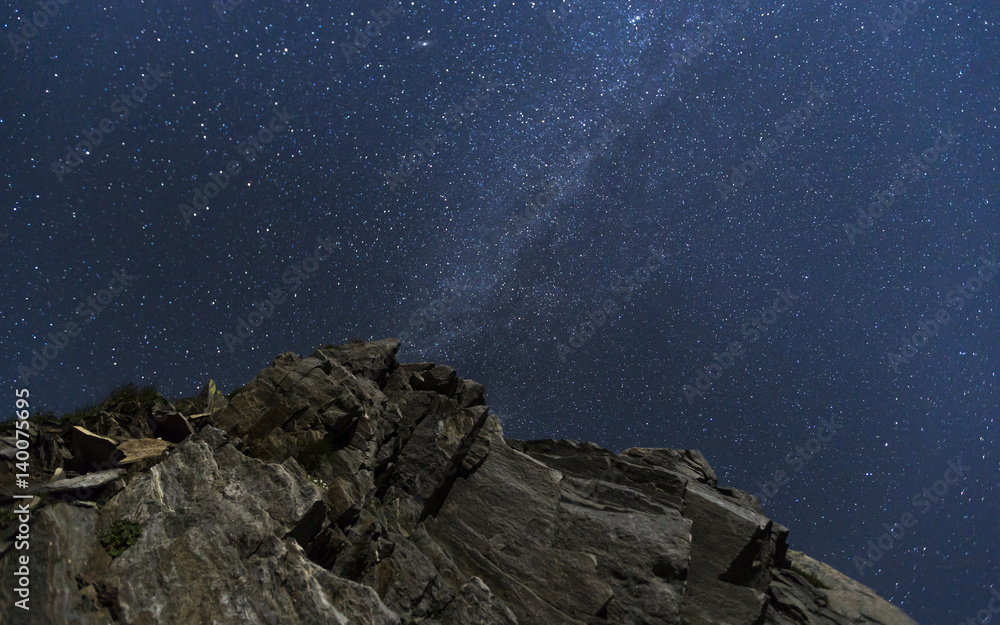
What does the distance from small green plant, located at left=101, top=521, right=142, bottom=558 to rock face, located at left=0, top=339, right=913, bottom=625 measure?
0.07m

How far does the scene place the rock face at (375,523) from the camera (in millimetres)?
9453

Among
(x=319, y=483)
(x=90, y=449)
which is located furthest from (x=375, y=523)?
(x=90, y=449)

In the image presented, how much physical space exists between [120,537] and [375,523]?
556 centimetres

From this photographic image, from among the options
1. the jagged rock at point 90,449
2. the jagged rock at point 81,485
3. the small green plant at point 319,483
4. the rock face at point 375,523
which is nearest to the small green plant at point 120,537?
the rock face at point 375,523

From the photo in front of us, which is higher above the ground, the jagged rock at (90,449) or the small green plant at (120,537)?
the jagged rock at (90,449)

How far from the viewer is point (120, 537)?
9.69 metres

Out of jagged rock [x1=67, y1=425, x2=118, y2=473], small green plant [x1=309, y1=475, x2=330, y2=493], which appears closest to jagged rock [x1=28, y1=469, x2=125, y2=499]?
jagged rock [x1=67, y1=425, x2=118, y2=473]

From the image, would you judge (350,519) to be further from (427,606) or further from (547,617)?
(547,617)

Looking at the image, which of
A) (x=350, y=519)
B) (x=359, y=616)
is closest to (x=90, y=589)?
(x=359, y=616)

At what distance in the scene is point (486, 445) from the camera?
17.7 metres

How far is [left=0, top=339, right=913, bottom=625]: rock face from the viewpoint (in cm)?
945

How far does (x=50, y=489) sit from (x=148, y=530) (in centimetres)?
190

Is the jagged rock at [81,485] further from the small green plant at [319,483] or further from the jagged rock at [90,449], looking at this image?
the small green plant at [319,483]

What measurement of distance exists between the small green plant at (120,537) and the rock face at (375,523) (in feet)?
0.22
